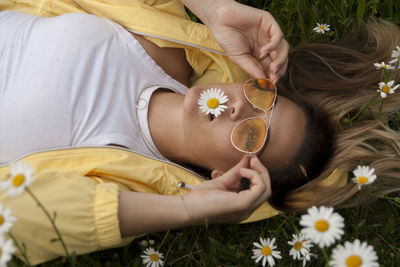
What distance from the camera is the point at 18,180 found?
1452 millimetres

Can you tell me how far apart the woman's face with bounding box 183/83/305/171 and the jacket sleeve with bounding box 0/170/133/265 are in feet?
1.82

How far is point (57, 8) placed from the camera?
2.61 meters

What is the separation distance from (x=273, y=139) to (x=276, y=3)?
4.61 ft

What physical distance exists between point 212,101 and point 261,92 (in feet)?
0.84

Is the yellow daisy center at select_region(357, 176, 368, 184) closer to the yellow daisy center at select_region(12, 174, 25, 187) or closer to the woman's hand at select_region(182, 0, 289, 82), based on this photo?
the woman's hand at select_region(182, 0, 289, 82)

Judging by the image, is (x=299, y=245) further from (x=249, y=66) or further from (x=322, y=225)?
(x=249, y=66)

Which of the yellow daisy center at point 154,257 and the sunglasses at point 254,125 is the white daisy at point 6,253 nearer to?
the yellow daisy center at point 154,257

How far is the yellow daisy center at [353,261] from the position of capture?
1461 mm

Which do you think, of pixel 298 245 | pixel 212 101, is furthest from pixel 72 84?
pixel 298 245

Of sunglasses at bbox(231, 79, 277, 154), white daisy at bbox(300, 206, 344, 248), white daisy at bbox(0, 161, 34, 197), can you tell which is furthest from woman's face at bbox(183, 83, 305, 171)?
white daisy at bbox(0, 161, 34, 197)

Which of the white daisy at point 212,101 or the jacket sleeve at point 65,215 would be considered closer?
the jacket sleeve at point 65,215

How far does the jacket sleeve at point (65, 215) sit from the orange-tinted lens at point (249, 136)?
0.63m

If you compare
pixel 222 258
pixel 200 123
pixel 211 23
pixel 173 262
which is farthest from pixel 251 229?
pixel 211 23

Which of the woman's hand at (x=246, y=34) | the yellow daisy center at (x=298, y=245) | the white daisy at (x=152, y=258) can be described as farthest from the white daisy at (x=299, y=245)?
the woman's hand at (x=246, y=34)
